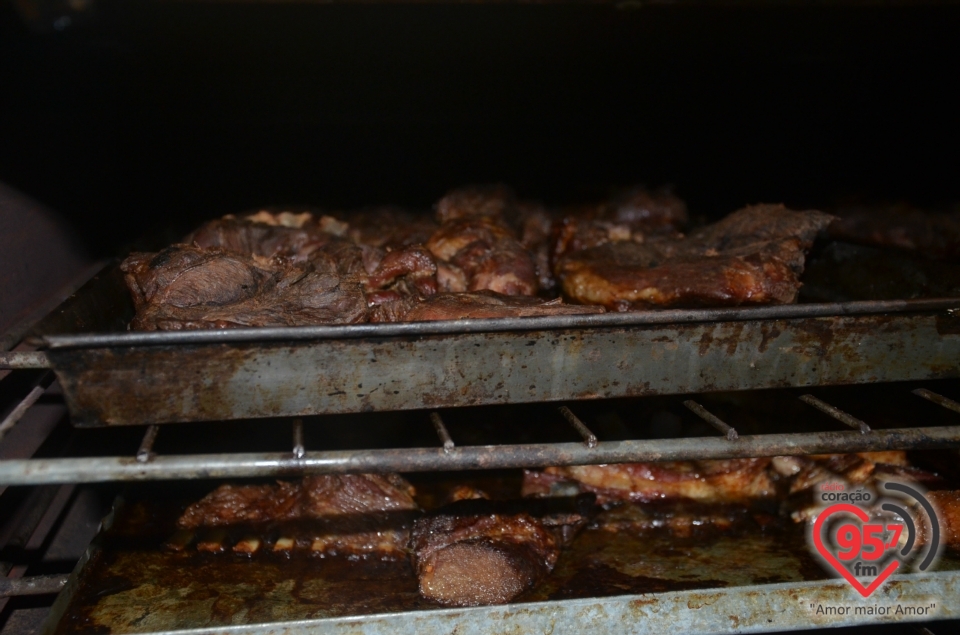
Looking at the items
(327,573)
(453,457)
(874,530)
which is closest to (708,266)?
(874,530)

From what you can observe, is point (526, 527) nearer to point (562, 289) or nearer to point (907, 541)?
point (562, 289)

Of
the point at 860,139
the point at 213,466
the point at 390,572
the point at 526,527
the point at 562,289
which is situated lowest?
the point at 390,572

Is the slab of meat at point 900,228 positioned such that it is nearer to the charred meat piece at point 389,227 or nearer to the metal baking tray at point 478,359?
the metal baking tray at point 478,359

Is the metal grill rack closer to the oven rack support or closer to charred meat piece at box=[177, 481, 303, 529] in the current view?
the oven rack support

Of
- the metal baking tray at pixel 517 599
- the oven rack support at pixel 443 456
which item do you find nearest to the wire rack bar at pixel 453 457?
the oven rack support at pixel 443 456

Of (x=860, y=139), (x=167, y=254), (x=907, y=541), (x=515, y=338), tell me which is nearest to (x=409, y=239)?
(x=167, y=254)

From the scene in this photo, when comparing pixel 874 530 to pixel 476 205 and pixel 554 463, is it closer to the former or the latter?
pixel 554 463

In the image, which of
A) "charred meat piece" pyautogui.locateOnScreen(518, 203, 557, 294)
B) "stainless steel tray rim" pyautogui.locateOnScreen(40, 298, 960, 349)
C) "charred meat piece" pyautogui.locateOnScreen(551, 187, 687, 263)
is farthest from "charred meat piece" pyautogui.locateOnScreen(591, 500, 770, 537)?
"charred meat piece" pyautogui.locateOnScreen(551, 187, 687, 263)
